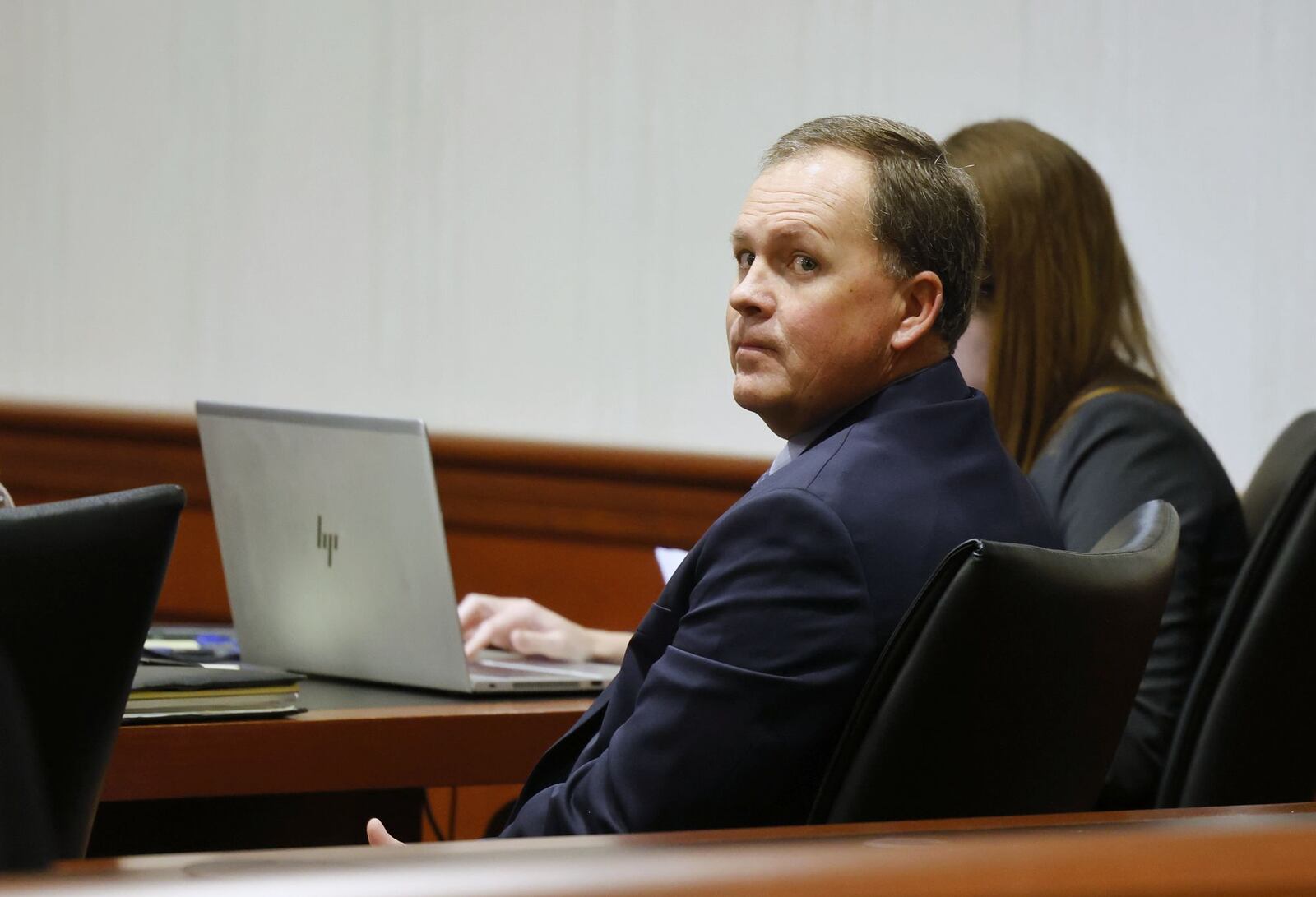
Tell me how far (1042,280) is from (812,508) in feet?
3.54

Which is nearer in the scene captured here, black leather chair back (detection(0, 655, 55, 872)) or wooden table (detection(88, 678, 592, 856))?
black leather chair back (detection(0, 655, 55, 872))

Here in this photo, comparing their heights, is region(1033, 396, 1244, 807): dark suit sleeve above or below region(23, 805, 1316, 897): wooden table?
below

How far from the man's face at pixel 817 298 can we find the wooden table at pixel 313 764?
442 mm

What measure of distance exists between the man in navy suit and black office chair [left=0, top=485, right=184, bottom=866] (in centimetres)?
38

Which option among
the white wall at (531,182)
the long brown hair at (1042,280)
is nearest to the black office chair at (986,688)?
the long brown hair at (1042,280)

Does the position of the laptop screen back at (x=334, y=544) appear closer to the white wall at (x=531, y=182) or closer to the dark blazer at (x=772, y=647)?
the dark blazer at (x=772, y=647)

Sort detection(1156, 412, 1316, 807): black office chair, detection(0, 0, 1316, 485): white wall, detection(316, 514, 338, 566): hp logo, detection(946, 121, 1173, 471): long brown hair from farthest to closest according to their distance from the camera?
detection(0, 0, 1316, 485): white wall, detection(946, 121, 1173, 471): long brown hair, detection(316, 514, 338, 566): hp logo, detection(1156, 412, 1316, 807): black office chair

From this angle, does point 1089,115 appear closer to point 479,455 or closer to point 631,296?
point 631,296

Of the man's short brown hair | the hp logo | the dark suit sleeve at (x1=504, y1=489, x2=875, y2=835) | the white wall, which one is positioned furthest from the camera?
the white wall

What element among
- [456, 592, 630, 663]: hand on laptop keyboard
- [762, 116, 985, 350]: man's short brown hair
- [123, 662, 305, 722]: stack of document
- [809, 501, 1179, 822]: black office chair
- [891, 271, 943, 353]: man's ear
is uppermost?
[762, 116, 985, 350]: man's short brown hair

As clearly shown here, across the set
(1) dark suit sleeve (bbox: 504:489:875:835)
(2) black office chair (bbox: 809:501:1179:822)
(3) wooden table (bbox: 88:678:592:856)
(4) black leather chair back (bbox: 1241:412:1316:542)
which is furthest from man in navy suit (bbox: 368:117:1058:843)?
(4) black leather chair back (bbox: 1241:412:1316:542)

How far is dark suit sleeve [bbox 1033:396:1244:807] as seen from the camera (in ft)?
6.19

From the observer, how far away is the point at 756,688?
1.16 meters

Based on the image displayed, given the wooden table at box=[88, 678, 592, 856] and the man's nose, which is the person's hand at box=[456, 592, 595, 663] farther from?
the man's nose
